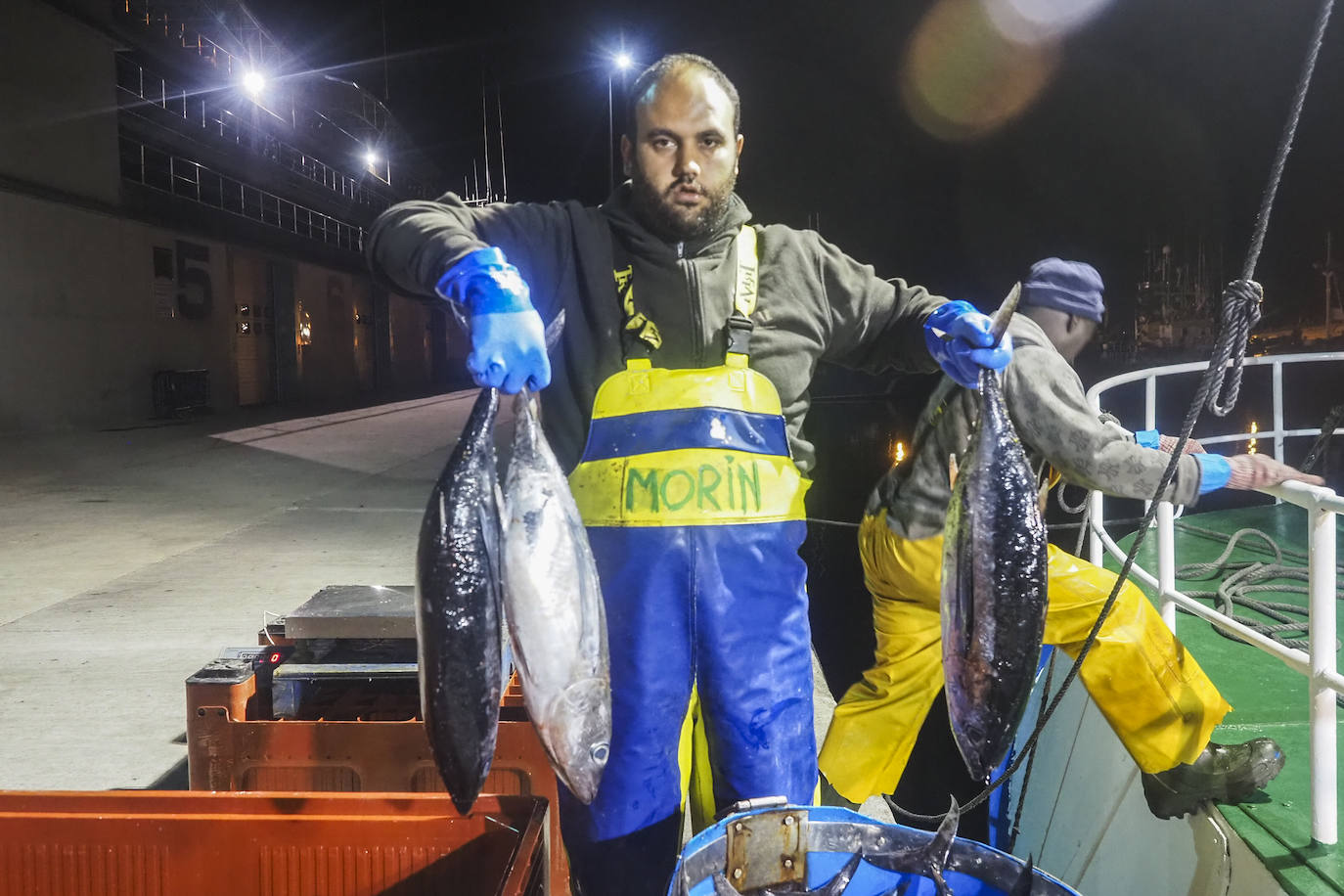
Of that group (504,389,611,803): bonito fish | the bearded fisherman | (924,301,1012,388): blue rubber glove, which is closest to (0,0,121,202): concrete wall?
the bearded fisherman

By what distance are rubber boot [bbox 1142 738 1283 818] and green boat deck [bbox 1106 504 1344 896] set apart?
0.19ft

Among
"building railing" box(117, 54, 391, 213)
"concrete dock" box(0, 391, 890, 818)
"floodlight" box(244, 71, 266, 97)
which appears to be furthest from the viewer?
"floodlight" box(244, 71, 266, 97)

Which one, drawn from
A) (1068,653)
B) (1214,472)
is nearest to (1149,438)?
(1214,472)

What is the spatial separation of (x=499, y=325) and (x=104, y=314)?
68.0 ft

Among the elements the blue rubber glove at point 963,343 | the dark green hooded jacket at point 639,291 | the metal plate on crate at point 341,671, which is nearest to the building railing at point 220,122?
the metal plate on crate at point 341,671

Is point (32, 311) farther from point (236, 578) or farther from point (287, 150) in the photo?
point (236, 578)

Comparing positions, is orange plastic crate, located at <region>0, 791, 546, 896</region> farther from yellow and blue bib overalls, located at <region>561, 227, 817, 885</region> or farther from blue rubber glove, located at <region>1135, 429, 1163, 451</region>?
blue rubber glove, located at <region>1135, 429, 1163, 451</region>

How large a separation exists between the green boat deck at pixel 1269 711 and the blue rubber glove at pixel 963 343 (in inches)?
63.4

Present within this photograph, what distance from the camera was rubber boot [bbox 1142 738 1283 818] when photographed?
2607mm

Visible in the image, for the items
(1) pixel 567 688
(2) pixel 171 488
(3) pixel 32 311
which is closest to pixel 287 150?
(3) pixel 32 311

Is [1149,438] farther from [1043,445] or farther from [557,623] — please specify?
[557,623]

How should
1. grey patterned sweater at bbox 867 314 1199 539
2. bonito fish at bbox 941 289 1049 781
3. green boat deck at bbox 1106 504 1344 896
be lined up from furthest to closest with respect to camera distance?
grey patterned sweater at bbox 867 314 1199 539, green boat deck at bbox 1106 504 1344 896, bonito fish at bbox 941 289 1049 781

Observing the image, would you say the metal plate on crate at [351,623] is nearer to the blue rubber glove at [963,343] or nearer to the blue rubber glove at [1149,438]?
the blue rubber glove at [963,343]

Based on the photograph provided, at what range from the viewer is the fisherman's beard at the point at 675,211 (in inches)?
91.5
